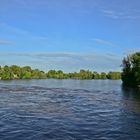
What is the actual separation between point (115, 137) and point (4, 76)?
171625mm

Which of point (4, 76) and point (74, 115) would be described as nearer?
point (74, 115)

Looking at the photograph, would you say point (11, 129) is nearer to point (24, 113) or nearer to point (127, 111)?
point (24, 113)

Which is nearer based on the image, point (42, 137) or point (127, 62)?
point (42, 137)

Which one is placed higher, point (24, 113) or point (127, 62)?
point (127, 62)

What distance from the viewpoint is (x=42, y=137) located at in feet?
74.4

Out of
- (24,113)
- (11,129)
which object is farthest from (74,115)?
(11,129)

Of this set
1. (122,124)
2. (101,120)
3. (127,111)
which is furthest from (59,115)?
(127,111)

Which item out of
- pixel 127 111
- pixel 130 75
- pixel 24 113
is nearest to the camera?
pixel 24 113

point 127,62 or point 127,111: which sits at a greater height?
point 127,62

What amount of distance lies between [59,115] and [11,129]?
27.4 feet

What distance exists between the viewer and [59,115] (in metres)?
32.9

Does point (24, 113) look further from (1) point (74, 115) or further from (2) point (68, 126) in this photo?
(2) point (68, 126)

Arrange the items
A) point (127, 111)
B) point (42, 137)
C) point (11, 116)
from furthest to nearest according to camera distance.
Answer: point (127, 111), point (11, 116), point (42, 137)

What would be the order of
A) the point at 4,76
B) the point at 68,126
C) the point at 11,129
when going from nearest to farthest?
the point at 11,129
the point at 68,126
the point at 4,76
